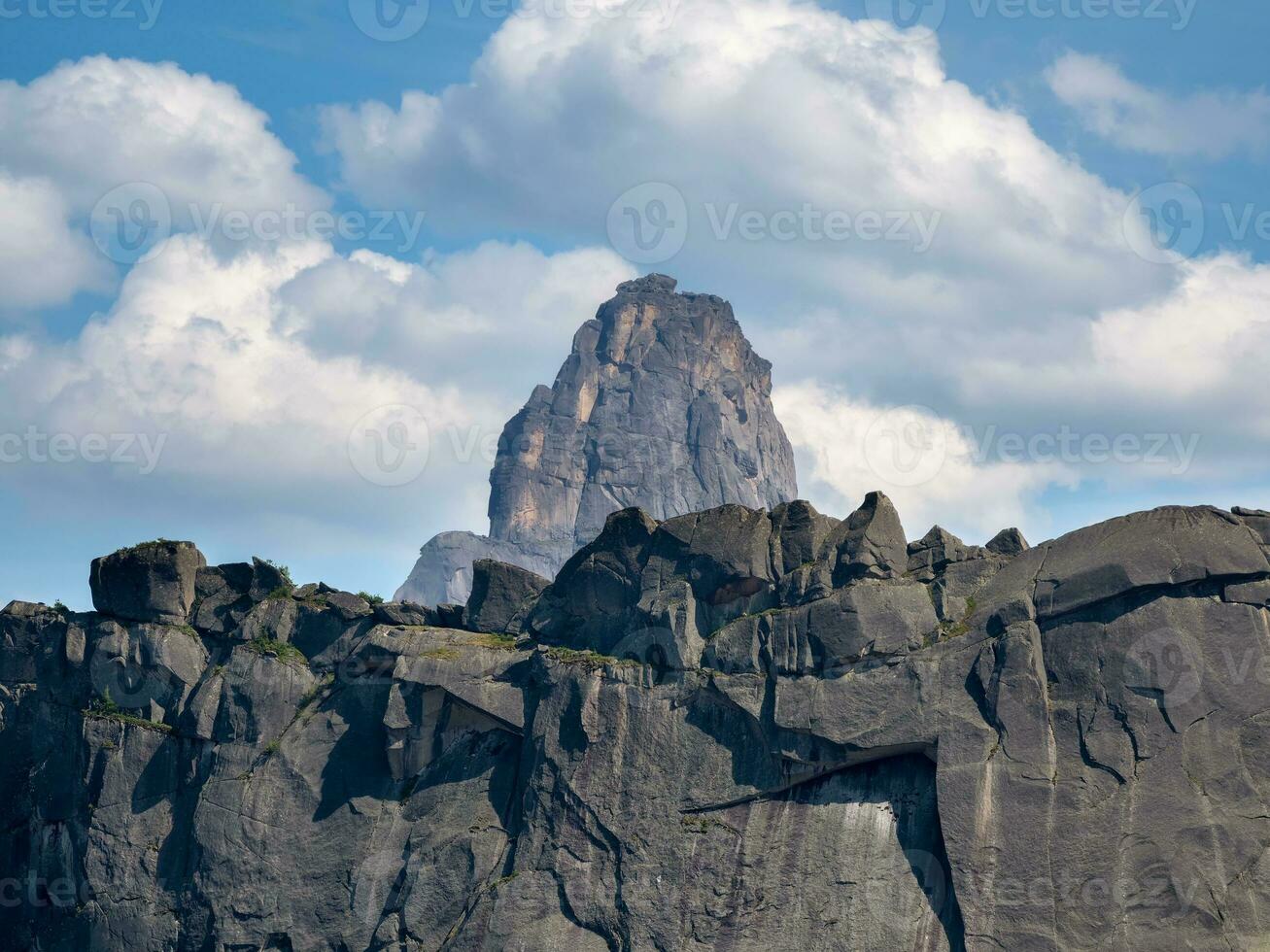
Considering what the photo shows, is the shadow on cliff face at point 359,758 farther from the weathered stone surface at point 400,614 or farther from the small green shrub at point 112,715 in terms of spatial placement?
the small green shrub at point 112,715

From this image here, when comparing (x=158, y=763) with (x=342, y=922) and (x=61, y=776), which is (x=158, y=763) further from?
(x=342, y=922)

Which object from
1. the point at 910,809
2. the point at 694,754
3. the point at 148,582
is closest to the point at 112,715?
the point at 148,582

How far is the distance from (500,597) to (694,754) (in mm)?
10150

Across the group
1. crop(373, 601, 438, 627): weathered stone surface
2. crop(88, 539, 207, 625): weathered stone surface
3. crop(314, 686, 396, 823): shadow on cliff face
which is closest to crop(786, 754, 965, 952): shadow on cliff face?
crop(314, 686, 396, 823): shadow on cliff face

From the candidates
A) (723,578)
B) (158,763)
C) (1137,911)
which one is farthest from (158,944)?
(1137,911)

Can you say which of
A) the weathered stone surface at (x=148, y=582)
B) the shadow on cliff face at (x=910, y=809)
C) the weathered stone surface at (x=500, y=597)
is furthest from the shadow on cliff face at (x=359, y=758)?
the shadow on cliff face at (x=910, y=809)

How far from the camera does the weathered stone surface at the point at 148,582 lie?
6162 cm

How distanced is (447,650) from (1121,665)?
2062cm

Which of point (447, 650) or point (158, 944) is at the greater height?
point (447, 650)

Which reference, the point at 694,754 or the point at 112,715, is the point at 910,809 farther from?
the point at 112,715

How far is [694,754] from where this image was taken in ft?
173

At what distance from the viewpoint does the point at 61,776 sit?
6172 cm

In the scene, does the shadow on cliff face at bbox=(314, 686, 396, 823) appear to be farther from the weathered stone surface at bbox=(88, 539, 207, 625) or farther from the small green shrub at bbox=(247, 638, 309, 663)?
the weathered stone surface at bbox=(88, 539, 207, 625)

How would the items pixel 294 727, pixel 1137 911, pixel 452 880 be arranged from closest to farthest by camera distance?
pixel 1137 911 → pixel 452 880 → pixel 294 727
